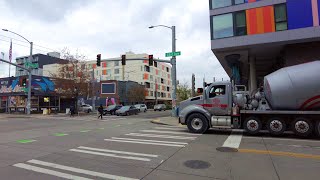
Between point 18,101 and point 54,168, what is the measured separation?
149 feet

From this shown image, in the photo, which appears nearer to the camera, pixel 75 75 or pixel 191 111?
pixel 191 111

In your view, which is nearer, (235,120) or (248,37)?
(235,120)

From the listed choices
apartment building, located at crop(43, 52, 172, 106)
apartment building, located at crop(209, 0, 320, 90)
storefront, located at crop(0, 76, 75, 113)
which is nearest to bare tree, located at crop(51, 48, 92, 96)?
storefront, located at crop(0, 76, 75, 113)

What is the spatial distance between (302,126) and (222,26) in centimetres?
1314

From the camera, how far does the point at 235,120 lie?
46.3 feet

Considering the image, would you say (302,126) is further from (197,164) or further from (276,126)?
(197,164)

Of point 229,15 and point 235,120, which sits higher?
point 229,15

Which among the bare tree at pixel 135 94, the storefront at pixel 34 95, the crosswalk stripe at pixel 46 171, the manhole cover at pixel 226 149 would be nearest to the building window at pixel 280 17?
the manhole cover at pixel 226 149

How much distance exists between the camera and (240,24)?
74.8 ft

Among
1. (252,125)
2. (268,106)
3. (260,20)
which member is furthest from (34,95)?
(268,106)

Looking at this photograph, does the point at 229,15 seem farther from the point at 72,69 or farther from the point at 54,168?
the point at 72,69

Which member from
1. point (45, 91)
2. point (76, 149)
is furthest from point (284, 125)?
point (45, 91)

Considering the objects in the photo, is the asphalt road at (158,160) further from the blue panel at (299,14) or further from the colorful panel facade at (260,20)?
the colorful panel facade at (260,20)

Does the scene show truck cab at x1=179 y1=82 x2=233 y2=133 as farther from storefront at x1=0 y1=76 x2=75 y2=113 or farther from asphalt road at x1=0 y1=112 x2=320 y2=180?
storefront at x1=0 y1=76 x2=75 y2=113
